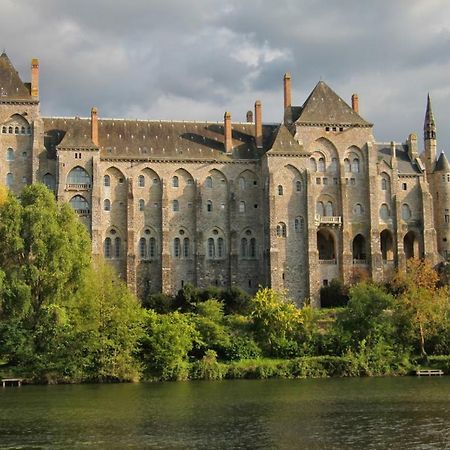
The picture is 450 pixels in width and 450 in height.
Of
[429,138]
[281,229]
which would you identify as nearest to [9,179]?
[281,229]

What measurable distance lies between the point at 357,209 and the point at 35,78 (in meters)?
35.2

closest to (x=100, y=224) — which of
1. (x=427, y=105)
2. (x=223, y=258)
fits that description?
(x=223, y=258)

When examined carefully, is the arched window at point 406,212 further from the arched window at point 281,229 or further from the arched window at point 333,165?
the arched window at point 281,229

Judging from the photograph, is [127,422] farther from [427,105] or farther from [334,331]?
[427,105]

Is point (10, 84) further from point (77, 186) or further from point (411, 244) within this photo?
point (411, 244)

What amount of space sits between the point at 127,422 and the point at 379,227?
55.8 m

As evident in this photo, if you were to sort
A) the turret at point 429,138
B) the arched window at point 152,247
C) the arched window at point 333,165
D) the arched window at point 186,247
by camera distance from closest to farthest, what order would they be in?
the arched window at point 152,247 < the arched window at point 186,247 < the arched window at point 333,165 < the turret at point 429,138

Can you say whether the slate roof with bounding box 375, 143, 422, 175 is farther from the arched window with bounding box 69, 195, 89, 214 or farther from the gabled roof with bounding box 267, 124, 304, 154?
the arched window with bounding box 69, 195, 89, 214

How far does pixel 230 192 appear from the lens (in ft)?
299

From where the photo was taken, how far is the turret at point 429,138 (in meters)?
102

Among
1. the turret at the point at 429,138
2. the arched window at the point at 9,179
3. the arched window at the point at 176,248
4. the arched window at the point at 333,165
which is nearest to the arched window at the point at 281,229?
the arched window at the point at 333,165

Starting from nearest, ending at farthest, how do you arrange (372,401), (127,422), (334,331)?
(127,422), (372,401), (334,331)

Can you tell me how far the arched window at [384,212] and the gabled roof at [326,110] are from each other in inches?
341

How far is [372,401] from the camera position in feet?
157
